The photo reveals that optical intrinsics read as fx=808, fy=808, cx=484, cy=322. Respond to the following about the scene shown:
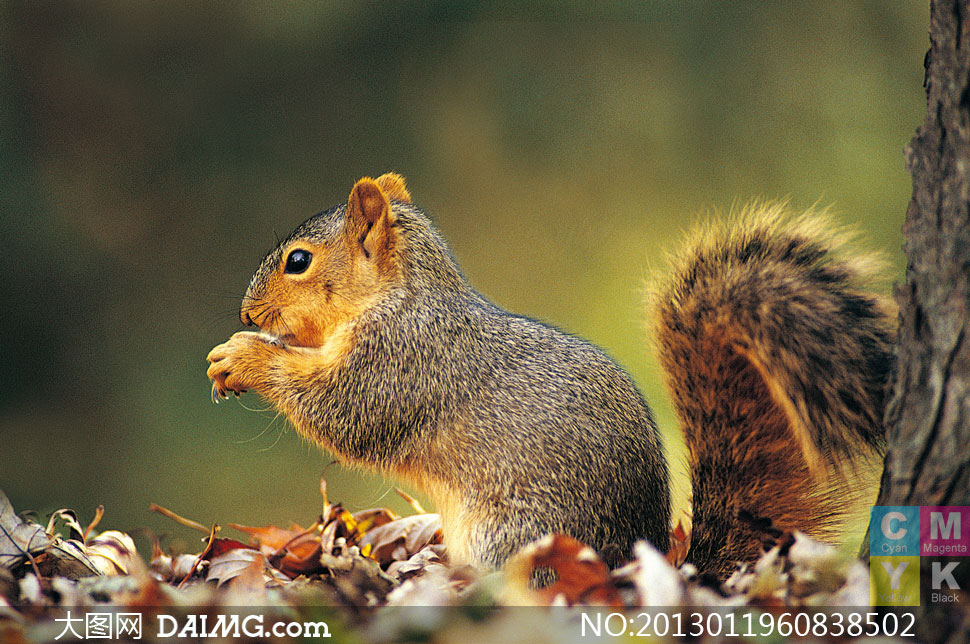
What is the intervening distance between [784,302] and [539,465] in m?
0.41

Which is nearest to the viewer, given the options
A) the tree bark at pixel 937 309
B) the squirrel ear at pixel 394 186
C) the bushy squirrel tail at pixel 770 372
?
the tree bark at pixel 937 309

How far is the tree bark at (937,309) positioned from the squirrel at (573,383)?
0.34 feet

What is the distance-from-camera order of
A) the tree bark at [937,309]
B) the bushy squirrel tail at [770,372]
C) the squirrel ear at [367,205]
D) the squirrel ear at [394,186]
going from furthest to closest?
1. the squirrel ear at [394,186]
2. the squirrel ear at [367,205]
3. the bushy squirrel tail at [770,372]
4. the tree bark at [937,309]

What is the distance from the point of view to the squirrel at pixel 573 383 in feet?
3.38

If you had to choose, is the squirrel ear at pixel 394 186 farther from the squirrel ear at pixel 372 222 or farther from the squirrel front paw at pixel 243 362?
the squirrel front paw at pixel 243 362

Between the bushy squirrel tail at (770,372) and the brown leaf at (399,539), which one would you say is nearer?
the bushy squirrel tail at (770,372)

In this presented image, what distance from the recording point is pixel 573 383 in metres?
1.23

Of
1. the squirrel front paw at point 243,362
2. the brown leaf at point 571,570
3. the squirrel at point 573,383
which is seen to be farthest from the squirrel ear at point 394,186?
the brown leaf at point 571,570

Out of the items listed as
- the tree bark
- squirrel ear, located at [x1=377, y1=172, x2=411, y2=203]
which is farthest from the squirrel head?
the tree bark

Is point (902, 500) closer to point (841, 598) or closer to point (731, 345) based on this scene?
point (841, 598)

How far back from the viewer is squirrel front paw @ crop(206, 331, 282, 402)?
140 centimetres

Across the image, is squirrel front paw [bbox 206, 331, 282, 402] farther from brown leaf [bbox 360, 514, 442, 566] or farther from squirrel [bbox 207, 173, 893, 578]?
brown leaf [bbox 360, 514, 442, 566]

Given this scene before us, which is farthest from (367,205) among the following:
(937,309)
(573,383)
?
(937,309)

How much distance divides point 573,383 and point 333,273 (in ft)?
1.47
